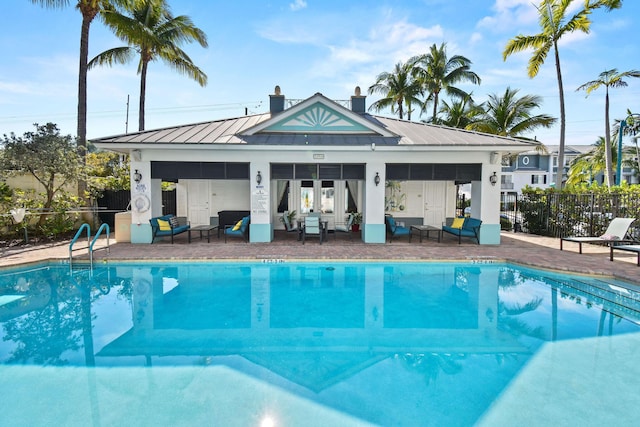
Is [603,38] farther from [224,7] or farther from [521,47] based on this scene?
[224,7]

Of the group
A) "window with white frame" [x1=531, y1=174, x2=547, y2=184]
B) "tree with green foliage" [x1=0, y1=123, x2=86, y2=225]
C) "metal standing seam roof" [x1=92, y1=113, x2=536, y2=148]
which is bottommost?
"tree with green foliage" [x1=0, y1=123, x2=86, y2=225]

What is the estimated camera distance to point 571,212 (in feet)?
42.5

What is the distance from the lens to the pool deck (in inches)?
354

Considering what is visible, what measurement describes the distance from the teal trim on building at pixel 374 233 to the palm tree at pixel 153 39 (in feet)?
42.8

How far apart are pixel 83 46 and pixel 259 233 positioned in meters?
10.5

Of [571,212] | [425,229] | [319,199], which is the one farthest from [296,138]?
[571,212]

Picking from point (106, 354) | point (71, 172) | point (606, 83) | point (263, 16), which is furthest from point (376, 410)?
point (606, 83)

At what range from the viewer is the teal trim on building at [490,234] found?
1176 cm

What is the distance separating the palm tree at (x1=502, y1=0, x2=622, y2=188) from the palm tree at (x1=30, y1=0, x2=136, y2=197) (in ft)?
60.5

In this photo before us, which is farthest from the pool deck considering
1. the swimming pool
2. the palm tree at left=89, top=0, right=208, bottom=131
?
the palm tree at left=89, top=0, right=208, bottom=131

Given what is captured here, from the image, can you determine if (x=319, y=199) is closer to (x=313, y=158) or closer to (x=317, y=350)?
(x=313, y=158)

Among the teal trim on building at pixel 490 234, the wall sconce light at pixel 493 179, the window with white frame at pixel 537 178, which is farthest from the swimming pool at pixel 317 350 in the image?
the window with white frame at pixel 537 178

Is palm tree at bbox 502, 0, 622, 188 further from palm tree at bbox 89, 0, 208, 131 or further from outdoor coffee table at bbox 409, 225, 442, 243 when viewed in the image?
palm tree at bbox 89, 0, 208, 131

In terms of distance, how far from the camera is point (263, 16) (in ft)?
38.0
